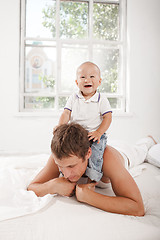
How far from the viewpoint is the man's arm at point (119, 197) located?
3.30 ft

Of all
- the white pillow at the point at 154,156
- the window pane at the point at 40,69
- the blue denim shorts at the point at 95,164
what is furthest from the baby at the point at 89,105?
the window pane at the point at 40,69

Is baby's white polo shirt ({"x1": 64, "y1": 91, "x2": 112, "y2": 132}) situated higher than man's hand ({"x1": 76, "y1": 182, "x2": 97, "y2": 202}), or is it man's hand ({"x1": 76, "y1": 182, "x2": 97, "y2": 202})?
baby's white polo shirt ({"x1": 64, "y1": 91, "x2": 112, "y2": 132})

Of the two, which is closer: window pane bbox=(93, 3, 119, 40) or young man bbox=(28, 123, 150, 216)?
young man bbox=(28, 123, 150, 216)

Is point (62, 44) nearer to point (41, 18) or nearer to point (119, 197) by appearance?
point (41, 18)

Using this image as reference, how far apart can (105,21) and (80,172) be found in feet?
11.2

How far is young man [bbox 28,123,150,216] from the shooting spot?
989mm

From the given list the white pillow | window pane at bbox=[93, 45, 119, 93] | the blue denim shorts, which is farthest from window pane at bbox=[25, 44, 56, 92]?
the blue denim shorts

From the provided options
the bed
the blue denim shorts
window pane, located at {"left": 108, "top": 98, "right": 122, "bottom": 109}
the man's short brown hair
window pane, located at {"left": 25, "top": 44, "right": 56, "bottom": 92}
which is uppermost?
window pane, located at {"left": 25, "top": 44, "right": 56, "bottom": 92}

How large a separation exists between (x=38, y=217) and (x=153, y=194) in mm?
689

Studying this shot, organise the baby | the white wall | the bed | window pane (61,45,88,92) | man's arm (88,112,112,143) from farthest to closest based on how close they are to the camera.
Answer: window pane (61,45,88,92)
the white wall
the baby
man's arm (88,112,112,143)
the bed

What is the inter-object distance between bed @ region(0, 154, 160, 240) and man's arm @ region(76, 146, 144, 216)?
0.03 m

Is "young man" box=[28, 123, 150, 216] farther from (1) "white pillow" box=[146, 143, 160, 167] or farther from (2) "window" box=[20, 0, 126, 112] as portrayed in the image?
(2) "window" box=[20, 0, 126, 112]

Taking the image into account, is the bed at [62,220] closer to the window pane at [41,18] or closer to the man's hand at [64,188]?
the man's hand at [64,188]

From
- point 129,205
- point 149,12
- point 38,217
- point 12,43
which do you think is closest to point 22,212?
point 38,217
